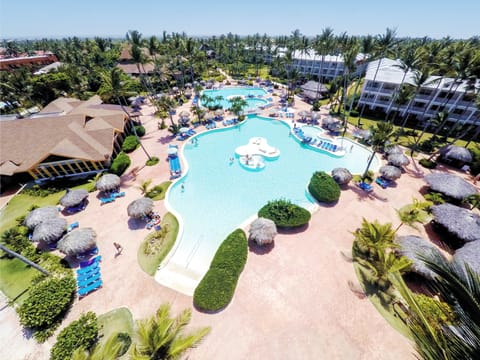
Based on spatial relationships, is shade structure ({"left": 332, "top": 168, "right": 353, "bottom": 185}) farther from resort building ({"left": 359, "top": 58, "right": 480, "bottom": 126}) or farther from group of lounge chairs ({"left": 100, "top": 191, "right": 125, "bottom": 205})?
group of lounge chairs ({"left": 100, "top": 191, "right": 125, "bottom": 205})

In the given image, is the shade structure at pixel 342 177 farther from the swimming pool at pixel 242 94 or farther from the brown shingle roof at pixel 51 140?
the swimming pool at pixel 242 94

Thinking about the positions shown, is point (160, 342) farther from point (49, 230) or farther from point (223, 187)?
point (223, 187)

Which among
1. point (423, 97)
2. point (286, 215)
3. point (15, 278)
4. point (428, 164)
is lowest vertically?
point (15, 278)

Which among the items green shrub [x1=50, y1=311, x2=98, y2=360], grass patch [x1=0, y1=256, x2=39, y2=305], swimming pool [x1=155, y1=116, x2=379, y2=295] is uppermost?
green shrub [x1=50, y1=311, x2=98, y2=360]

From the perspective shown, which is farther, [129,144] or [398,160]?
[129,144]

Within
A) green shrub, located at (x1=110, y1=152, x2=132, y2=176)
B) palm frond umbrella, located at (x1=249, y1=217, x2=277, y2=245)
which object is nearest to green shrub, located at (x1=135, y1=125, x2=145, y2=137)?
green shrub, located at (x1=110, y1=152, x2=132, y2=176)

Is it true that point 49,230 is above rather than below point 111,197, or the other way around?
above

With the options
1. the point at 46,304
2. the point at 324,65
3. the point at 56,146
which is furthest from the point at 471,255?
the point at 324,65
